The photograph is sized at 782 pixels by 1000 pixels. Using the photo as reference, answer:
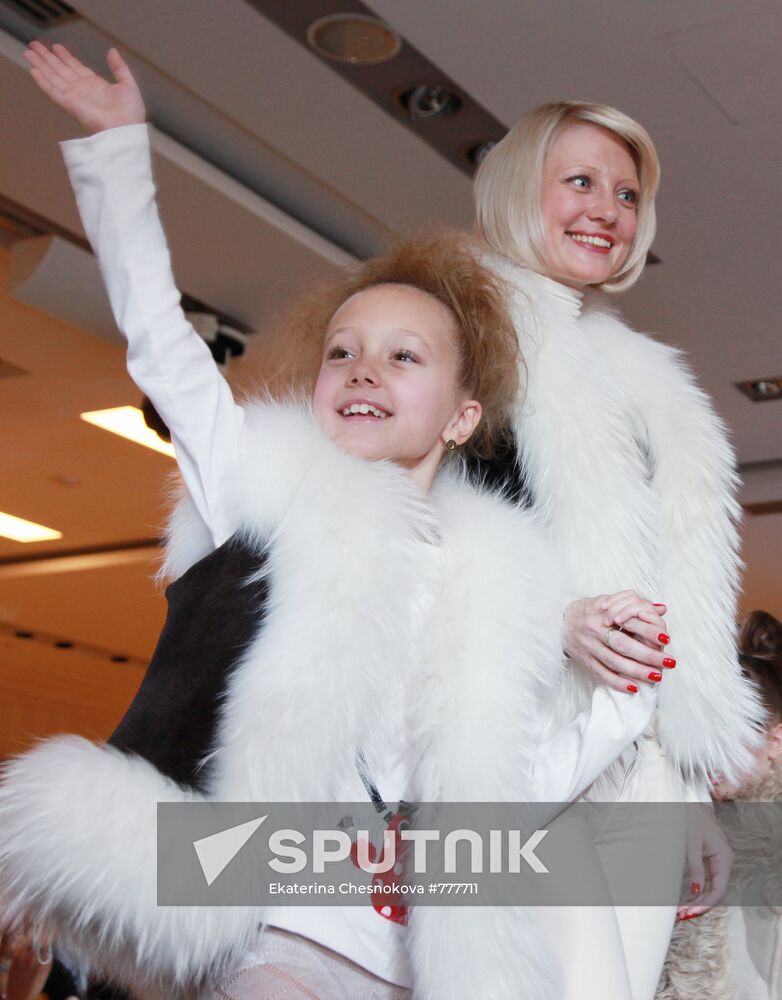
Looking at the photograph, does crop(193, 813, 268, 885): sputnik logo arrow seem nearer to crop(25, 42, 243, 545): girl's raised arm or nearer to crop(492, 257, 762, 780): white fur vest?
crop(25, 42, 243, 545): girl's raised arm

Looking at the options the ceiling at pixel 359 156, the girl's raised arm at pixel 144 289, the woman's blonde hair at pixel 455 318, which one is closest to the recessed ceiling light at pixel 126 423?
the ceiling at pixel 359 156

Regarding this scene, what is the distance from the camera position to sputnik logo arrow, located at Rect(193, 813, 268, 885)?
1056 millimetres

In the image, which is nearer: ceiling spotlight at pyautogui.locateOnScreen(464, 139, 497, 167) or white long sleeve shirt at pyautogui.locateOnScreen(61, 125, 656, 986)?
white long sleeve shirt at pyautogui.locateOnScreen(61, 125, 656, 986)

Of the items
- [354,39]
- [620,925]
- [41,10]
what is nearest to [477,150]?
[354,39]

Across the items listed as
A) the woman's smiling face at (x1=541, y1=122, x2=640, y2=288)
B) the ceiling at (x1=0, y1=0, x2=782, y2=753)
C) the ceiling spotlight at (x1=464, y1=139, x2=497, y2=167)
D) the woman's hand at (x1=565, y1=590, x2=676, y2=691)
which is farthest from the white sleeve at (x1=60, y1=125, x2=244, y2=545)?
the ceiling spotlight at (x1=464, y1=139, x2=497, y2=167)

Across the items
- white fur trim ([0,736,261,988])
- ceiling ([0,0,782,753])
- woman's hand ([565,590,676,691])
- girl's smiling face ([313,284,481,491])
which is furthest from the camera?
ceiling ([0,0,782,753])

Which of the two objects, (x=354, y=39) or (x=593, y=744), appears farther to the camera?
(x=354, y=39)

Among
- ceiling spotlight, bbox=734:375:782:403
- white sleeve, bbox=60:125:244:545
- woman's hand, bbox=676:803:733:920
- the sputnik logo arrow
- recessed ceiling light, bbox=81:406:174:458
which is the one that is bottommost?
the sputnik logo arrow

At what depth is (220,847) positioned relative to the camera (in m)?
1.06

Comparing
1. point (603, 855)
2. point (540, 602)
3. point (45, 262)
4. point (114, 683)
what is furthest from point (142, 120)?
point (114, 683)

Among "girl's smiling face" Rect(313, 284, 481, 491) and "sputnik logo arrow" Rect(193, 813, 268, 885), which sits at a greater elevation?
"girl's smiling face" Rect(313, 284, 481, 491)

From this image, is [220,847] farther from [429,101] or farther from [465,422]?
[429,101]

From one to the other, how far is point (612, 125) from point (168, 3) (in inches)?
45.6

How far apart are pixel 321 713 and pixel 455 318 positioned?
53 cm
